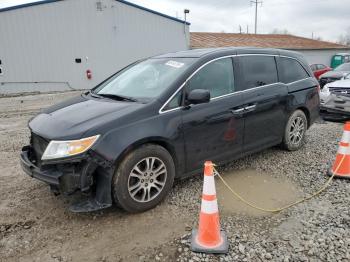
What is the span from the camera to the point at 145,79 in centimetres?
402

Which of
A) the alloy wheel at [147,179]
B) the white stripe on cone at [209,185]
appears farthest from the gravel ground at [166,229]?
the white stripe on cone at [209,185]

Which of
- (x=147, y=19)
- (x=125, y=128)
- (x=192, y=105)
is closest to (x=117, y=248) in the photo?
(x=125, y=128)

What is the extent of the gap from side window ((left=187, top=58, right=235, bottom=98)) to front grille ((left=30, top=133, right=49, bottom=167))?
174 centimetres

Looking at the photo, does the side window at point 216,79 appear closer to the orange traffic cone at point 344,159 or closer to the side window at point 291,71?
the side window at point 291,71

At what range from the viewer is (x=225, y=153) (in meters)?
4.11

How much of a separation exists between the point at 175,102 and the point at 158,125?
386mm

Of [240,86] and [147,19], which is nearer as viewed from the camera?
[240,86]

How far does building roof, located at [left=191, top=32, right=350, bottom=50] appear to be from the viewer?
81.7 feet

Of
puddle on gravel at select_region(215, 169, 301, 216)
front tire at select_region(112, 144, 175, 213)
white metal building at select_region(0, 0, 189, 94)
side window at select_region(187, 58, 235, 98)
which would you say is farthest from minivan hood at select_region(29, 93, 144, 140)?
white metal building at select_region(0, 0, 189, 94)

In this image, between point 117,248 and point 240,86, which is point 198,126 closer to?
point 240,86

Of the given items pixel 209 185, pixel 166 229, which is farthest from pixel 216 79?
pixel 166 229

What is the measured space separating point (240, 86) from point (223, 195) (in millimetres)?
1517

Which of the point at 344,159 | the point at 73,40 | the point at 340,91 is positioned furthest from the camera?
the point at 73,40

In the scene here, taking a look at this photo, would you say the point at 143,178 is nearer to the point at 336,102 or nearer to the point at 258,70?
the point at 258,70
